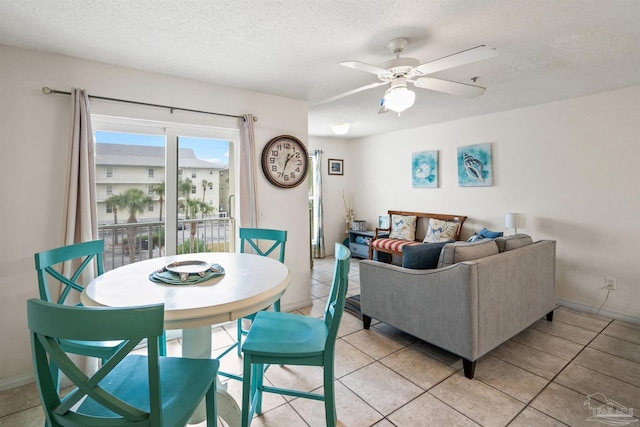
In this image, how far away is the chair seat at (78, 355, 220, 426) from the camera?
104 centimetres

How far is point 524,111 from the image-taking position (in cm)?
370

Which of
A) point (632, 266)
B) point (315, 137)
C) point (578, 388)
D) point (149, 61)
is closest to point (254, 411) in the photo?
point (578, 388)

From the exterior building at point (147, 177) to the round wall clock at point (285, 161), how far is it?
0.45 metres

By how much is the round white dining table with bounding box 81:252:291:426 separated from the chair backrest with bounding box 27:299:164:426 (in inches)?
11.2

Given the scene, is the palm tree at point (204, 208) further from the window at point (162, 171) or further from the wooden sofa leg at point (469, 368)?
the wooden sofa leg at point (469, 368)

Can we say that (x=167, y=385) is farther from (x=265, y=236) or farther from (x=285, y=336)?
(x=265, y=236)

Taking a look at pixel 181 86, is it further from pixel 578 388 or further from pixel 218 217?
pixel 578 388

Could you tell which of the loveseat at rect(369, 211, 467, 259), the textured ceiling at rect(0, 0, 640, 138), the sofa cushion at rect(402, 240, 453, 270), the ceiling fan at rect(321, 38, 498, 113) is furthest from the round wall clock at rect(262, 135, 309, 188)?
the loveseat at rect(369, 211, 467, 259)

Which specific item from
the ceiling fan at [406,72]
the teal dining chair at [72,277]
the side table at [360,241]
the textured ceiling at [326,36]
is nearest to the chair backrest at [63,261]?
the teal dining chair at [72,277]

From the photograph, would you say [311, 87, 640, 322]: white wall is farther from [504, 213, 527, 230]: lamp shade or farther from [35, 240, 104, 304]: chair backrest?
[35, 240, 104, 304]: chair backrest

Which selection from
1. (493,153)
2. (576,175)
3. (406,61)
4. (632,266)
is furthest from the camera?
(493,153)

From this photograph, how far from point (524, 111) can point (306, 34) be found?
3.14 meters

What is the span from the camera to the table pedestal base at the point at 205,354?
1.55 m

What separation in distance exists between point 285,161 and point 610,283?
3.71 meters
